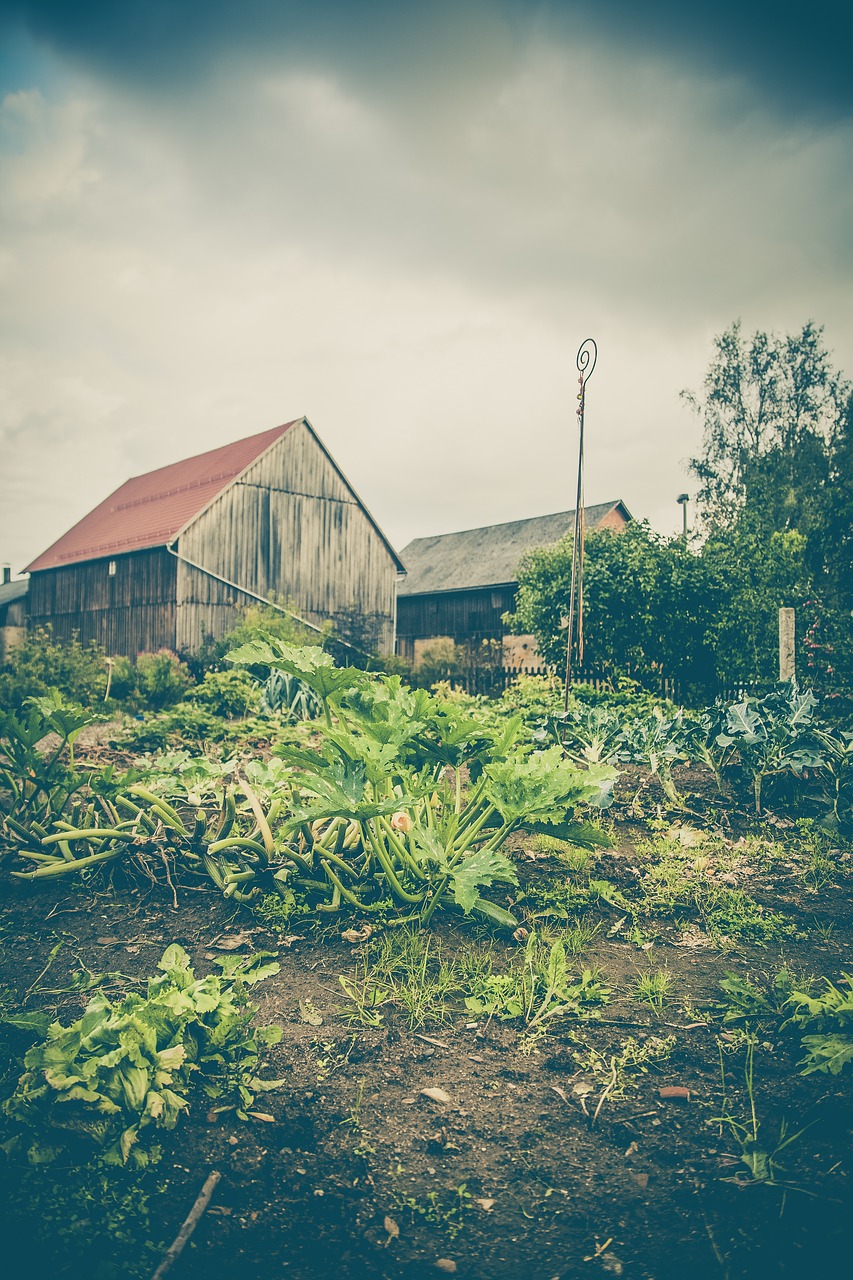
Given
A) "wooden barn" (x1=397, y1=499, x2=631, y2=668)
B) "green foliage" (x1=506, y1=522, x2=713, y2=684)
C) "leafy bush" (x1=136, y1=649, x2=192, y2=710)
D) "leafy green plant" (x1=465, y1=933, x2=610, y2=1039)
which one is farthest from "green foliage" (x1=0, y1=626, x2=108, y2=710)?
"wooden barn" (x1=397, y1=499, x2=631, y2=668)

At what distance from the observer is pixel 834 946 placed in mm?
2912


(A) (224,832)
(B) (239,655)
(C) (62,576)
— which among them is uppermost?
(C) (62,576)

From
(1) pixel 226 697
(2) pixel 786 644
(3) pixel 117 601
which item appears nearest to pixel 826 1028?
(2) pixel 786 644

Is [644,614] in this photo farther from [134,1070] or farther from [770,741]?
[134,1070]

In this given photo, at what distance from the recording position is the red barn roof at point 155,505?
19.9m

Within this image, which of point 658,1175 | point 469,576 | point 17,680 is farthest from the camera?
point 469,576

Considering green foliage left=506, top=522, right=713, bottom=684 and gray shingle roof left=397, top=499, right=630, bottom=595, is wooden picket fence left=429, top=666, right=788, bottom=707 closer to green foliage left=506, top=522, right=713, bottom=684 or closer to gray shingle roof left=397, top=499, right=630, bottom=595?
green foliage left=506, top=522, right=713, bottom=684

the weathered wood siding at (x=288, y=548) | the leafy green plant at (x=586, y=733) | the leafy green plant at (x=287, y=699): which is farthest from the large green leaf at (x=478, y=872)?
the weathered wood siding at (x=288, y=548)

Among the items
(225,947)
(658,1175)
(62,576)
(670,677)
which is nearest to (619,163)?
(225,947)

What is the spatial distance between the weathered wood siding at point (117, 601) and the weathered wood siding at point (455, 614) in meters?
9.60

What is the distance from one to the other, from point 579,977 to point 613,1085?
21.7 inches

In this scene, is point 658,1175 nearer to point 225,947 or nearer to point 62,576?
point 225,947

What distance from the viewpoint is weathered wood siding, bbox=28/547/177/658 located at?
61.4 ft

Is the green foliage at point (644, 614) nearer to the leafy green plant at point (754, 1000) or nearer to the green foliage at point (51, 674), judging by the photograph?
the green foliage at point (51, 674)
